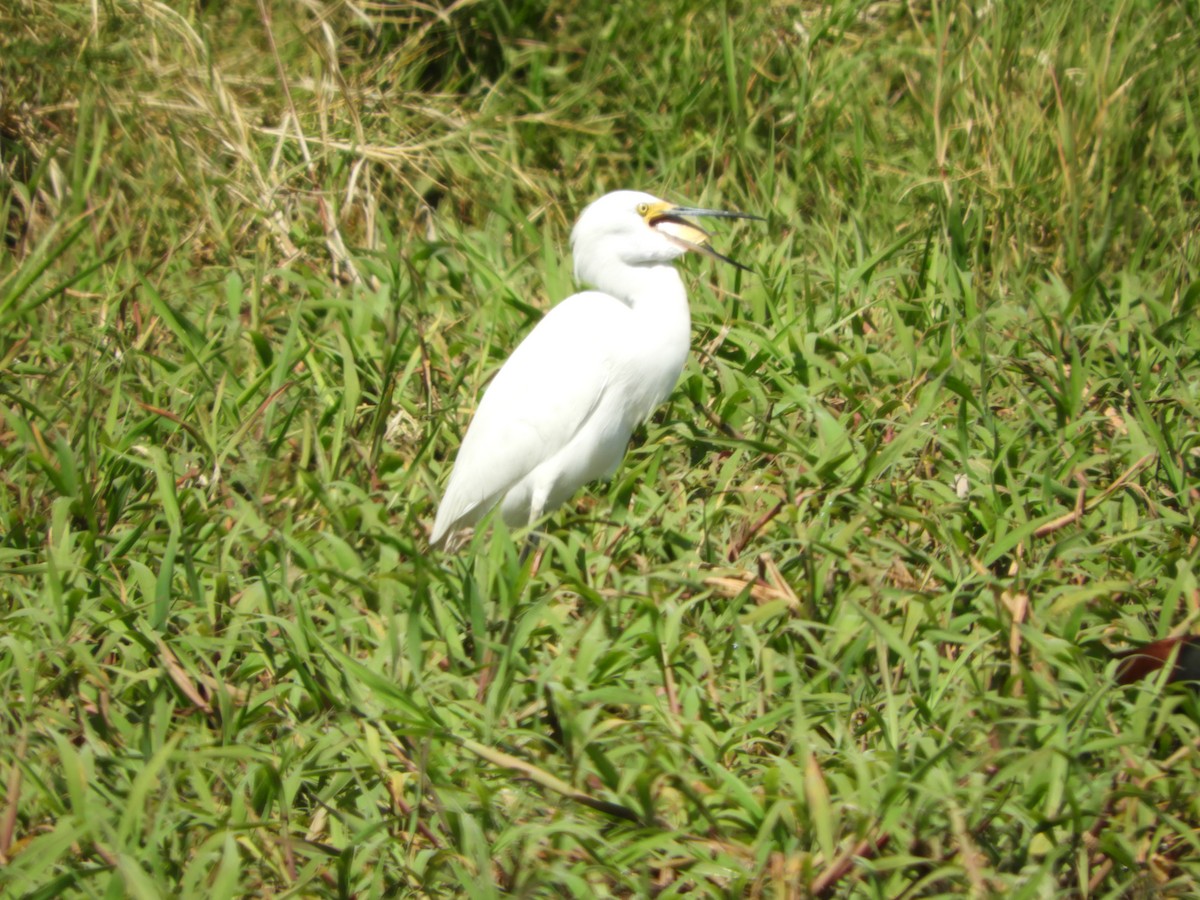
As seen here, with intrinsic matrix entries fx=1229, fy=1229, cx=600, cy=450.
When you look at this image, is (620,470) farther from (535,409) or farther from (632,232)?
(632,232)

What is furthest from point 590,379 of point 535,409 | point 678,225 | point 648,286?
point 678,225

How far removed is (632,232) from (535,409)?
18.8 inches

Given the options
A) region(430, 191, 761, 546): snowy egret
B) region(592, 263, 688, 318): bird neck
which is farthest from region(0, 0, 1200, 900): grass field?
region(592, 263, 688, 318): bird neck

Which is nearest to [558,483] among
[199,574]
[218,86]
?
[199,574]

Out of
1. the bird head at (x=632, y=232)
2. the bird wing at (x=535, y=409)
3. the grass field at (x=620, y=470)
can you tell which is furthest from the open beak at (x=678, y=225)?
the grass field at (x=620, y=470)

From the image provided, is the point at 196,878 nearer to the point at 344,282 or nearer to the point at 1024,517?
the point at 1024,517

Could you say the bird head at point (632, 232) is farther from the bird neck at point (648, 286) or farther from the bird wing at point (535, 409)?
the bird wing at point (535, 409)

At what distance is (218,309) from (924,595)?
7.10 ft

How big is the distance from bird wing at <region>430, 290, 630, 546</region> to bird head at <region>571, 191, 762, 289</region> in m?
0.14

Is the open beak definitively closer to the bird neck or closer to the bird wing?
the bird neck

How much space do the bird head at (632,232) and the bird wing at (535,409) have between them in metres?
0.14

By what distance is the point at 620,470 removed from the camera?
10.1 ft

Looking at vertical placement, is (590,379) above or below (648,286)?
below

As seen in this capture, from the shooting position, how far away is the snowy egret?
110 inches
